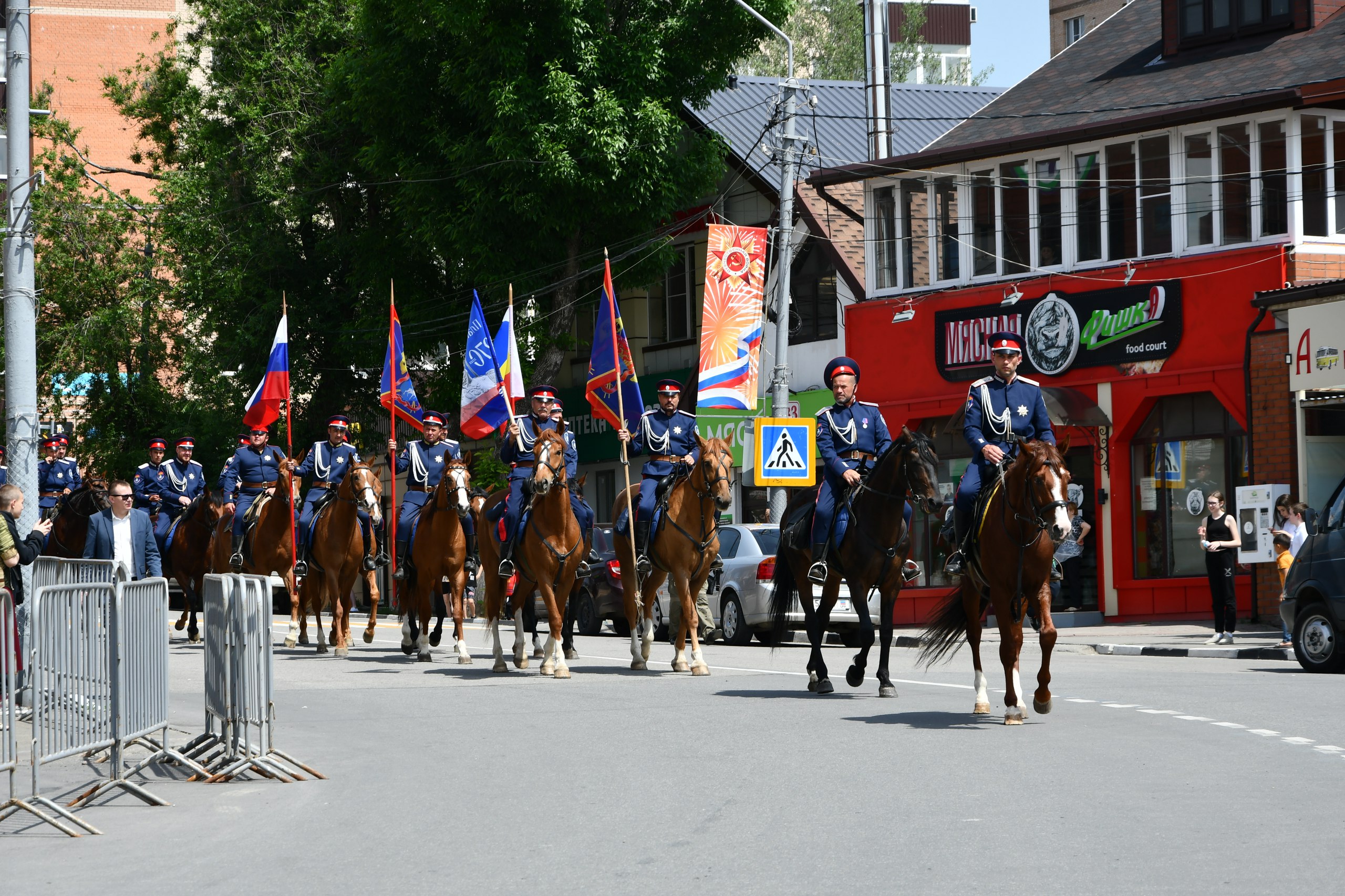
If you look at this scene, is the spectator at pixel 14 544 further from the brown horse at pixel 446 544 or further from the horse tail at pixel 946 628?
the horse tail at pixel 946 628

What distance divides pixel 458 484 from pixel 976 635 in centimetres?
696

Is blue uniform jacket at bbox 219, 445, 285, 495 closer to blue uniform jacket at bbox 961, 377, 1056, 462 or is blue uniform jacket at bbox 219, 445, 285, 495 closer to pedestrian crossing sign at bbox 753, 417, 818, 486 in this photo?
pedestrian crossing sign at bbox 753, 417, 818, 486

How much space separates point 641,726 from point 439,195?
80.4 ft

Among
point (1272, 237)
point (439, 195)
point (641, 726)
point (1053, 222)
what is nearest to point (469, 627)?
point (439, 195)

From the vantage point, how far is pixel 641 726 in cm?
1285

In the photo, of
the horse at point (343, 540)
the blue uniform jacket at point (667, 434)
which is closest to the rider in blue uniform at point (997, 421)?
the blue uniform jacket at point (667, 434)

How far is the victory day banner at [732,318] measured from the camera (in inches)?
1112

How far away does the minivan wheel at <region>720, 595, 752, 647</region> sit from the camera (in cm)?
2486

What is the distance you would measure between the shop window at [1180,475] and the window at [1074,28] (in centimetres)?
5027

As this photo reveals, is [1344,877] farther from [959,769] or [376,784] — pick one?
[376,784]

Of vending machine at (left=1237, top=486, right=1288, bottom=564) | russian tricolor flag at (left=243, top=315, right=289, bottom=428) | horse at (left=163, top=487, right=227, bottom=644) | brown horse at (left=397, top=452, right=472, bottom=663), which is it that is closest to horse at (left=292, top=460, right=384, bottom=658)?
brown horse at (left=397, top=452, right=472, bottom=663)

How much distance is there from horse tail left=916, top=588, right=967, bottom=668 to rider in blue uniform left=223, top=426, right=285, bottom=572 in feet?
35.8

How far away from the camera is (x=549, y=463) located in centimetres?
1656

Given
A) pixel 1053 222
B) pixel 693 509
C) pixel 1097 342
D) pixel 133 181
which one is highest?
pixel 133 181
